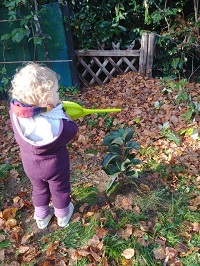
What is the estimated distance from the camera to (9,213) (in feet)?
7.93

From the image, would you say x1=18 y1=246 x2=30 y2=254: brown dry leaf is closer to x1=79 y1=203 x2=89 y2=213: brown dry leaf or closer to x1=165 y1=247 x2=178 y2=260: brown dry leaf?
x1=79 y1=203 x2=89 y2=213: brown dry leaf

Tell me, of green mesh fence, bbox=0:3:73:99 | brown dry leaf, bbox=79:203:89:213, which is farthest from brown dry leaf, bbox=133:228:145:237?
green mesh fence, bbox=0:3:73:99

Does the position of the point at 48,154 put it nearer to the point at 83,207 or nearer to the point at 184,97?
the point at 83,207

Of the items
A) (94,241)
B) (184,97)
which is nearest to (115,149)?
(94,241)

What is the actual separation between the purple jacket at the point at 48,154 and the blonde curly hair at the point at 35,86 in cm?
17

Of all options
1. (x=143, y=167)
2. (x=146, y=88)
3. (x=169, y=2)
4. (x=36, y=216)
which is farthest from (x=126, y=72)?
(x=36, y=216)

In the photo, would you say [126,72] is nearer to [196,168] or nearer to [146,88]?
[146,88]

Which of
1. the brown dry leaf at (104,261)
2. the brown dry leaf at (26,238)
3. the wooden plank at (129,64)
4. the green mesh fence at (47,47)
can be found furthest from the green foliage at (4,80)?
the brown dry leaf at (104,261)

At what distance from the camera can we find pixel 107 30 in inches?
179

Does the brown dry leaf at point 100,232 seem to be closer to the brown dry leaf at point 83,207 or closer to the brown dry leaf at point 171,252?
the brown dry leaf at point 83,207

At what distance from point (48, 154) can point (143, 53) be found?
130 inches

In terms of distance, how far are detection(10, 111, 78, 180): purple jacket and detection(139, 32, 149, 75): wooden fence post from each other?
3.10 metres

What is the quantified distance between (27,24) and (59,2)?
60 centimetres

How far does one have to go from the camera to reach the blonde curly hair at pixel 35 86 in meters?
1.60
